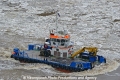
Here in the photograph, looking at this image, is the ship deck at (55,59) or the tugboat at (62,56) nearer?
the tugboat at (62,56)

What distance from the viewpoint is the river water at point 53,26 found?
26.2m

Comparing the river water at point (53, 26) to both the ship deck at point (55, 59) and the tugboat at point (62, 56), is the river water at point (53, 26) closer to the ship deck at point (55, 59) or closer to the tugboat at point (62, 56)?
the tugboat at point (62, 56)

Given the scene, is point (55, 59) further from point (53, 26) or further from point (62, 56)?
point (53, 26)

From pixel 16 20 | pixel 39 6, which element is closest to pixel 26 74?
pixel 16 20

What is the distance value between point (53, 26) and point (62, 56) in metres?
15.9

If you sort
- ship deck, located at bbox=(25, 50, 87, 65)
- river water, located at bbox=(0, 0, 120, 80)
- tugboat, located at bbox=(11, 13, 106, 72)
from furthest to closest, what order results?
ship deck, located at bbox=(25, 50, 87, 65) < river water, located at bbox=(0, 0, 120, 80) < tugboat, located at bbox=(11, 13, 106, 72)

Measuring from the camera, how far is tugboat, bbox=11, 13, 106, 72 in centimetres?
2570

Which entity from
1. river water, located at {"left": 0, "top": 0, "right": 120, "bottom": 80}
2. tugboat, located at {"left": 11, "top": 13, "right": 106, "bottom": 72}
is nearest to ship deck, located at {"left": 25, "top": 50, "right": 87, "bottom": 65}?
tugboat, located at {"left": 11, "top": 13, "right": 106, "bottom": 72}

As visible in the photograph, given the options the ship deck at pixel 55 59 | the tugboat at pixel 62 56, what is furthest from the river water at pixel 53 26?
the ship deck at pixel 55 59

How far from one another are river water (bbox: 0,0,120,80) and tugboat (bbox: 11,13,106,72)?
1.58 ft

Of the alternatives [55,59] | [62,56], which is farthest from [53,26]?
[55,59]

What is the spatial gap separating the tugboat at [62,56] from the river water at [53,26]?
1.58 feet

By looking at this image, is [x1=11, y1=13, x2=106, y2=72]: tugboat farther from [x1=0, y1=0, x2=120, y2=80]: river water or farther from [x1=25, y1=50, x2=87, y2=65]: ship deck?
[x1=0, y1=0, x2=120, y2=80]: river water

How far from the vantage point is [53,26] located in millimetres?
42406
